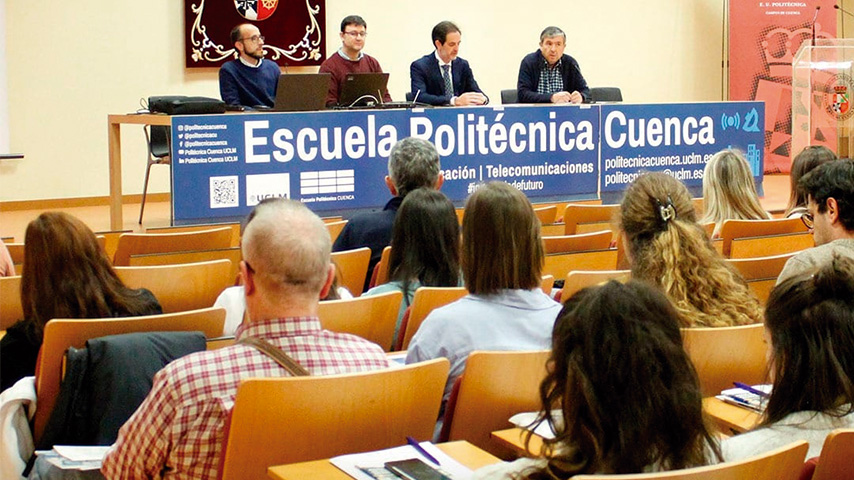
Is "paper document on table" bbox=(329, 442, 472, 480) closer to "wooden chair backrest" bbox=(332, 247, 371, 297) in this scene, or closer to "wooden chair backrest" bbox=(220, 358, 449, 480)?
"wooden chair backrest" bbox=(220, 358, 449, 480)

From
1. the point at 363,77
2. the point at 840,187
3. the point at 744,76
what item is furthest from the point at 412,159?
the point at 744,76

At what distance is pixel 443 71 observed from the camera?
8.55 metres

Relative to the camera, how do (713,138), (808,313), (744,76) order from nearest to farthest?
(808,313), (713,138), (744,76)

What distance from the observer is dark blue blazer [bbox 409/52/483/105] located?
8375mm

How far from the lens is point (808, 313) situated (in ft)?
6.54

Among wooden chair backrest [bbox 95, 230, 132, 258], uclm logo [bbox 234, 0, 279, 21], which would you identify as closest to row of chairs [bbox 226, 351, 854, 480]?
wooden chair backrest [bbox 95, 230, 132, 258]

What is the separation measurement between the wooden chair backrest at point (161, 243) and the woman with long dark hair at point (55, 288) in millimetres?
1676

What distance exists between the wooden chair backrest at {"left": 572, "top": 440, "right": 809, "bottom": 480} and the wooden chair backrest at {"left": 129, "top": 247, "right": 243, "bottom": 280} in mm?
3081

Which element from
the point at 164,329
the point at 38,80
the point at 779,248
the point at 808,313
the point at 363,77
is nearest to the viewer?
the point at 808,313

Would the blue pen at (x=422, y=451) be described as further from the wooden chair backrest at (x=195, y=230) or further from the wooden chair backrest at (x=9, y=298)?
the wooden chair backrest at (x=195, y=230)

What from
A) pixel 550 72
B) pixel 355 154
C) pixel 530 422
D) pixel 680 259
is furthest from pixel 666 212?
pixel 550 72

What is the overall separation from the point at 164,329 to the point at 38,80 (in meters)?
7.24

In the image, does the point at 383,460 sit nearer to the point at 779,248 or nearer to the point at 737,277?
the point at 737,277

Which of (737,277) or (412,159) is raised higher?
(412,159)
